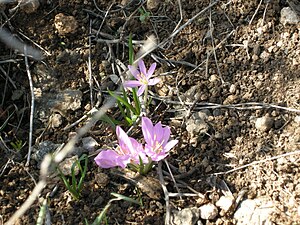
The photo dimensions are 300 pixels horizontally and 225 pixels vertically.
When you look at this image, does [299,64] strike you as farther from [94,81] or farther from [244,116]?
[94,81]

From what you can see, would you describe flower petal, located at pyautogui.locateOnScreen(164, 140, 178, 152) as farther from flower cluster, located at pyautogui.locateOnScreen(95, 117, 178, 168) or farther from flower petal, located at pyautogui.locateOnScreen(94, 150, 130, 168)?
flower petal, located at pyautogui.locateOnScreen(94, 150, 130, 168)

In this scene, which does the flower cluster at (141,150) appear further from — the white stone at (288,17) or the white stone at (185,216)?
the white stone at (288,17)

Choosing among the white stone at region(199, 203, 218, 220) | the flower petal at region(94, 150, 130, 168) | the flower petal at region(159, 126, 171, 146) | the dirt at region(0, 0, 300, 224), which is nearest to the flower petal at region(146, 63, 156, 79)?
the dirt at region(0, 0, 300, 224)

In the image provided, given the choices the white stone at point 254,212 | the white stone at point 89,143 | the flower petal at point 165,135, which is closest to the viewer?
the white stone at point 254,212

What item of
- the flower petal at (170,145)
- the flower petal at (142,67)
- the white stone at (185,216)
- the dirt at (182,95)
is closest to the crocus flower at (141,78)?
the flower petal at (142,67)

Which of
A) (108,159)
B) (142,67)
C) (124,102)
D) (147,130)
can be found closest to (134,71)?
(142,67)

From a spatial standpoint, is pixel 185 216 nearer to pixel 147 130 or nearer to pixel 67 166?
pixel 147 130
